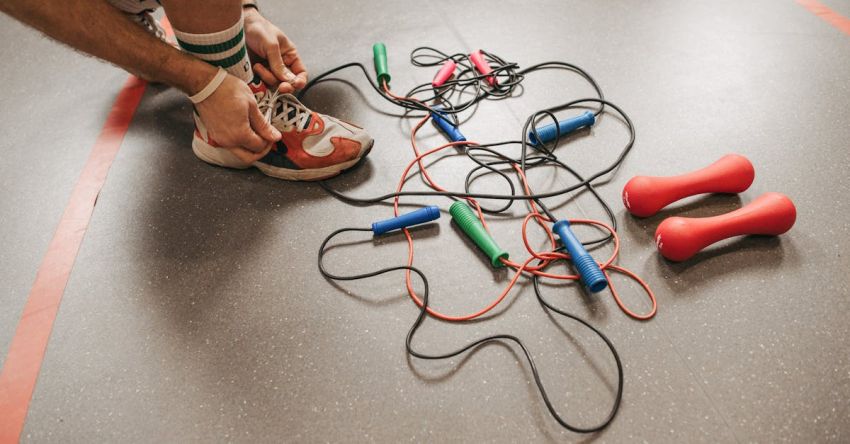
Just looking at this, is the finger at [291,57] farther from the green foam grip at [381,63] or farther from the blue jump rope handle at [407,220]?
the blue jump rope handle at [407,220]

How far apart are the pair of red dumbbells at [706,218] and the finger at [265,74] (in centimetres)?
82

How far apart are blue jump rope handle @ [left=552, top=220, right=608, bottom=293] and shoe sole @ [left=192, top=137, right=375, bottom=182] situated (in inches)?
17.7

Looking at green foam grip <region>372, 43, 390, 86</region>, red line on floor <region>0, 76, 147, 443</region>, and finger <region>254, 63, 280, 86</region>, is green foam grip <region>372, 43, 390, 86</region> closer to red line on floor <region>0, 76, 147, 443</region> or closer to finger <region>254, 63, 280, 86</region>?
finger <region>254, 63, 280, 86</region>

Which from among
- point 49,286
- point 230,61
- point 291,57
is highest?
point 230,61

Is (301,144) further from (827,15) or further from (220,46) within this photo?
(827,15)

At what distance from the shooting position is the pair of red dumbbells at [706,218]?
31.3 inches

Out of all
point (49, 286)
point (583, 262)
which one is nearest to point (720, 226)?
point (583, 262)

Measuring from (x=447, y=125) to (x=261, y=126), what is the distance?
41cm

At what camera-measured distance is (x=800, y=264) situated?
825 mm

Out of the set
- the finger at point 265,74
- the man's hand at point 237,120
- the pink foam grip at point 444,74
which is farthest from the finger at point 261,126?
the pink foam grip at point 444,74

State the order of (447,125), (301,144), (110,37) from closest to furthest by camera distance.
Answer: (110,37)
(301,144)
(447,125)

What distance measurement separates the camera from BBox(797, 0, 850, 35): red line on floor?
4.50ft

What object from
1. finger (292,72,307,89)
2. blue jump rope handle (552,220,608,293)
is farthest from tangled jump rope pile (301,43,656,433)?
finger (292,72,307,89)

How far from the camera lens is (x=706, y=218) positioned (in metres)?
0.84
